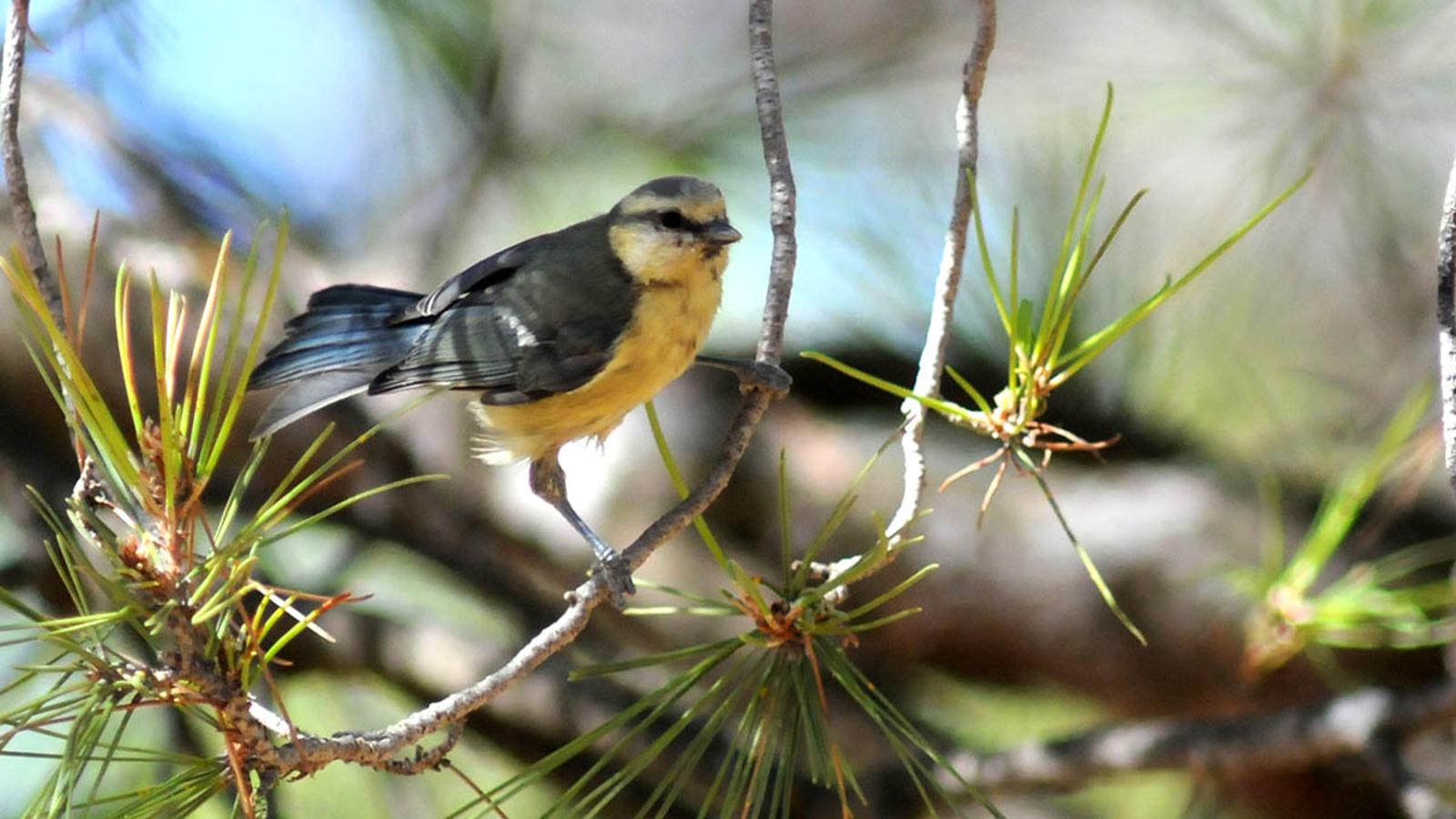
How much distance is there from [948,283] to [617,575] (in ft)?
1.32

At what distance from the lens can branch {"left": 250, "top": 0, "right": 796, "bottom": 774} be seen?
94 centimetres

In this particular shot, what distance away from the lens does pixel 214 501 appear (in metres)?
2.51

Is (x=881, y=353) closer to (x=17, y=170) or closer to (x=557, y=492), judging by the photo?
(x=557, y=492)

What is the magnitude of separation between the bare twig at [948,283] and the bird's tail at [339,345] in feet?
2.37

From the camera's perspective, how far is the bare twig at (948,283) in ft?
3.83

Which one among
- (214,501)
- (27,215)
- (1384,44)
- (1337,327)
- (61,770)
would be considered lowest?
(61,770)

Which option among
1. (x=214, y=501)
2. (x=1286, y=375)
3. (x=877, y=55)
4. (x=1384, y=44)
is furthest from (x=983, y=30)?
(x=1286, y=375)

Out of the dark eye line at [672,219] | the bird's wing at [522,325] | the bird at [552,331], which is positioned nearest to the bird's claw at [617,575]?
the bird at [552,331]

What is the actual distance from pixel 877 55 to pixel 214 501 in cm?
153

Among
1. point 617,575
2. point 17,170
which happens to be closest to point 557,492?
point 617,575

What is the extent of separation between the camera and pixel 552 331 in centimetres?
176

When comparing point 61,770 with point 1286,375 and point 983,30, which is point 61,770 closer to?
point 983,30

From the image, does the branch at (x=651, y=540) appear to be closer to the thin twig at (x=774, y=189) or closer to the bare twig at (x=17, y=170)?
the thin twig at (x=774, y=189)

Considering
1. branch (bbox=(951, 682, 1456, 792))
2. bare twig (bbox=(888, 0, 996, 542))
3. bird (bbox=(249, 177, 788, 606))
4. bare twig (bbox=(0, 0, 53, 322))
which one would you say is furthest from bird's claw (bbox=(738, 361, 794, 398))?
branch (bbox=(951, 682, 1456, 792))
